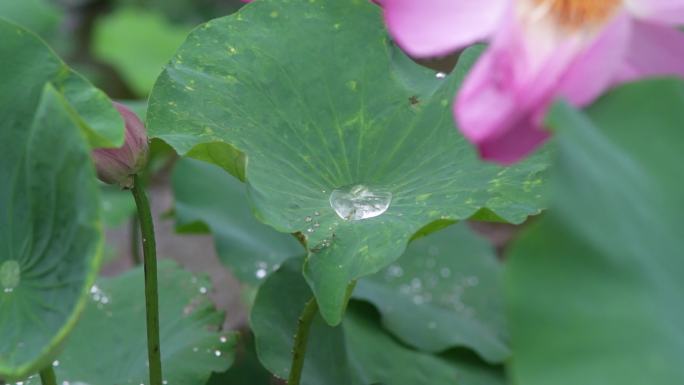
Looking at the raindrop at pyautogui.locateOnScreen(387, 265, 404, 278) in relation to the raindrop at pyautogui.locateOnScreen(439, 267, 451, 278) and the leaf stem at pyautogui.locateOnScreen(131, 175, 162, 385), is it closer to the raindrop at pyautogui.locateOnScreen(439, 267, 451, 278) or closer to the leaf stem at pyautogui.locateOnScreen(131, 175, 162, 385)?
the raindrop at pyautogui.locateOnScreen(439, 267, 451, 278)

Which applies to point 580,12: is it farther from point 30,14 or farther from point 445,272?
point 30,14

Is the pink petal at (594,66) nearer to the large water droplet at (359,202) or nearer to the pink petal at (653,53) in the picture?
the pink petal at (653,53)

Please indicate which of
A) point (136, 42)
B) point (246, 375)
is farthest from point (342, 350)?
point (136, 42)

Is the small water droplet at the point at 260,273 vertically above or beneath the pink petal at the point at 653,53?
beneath

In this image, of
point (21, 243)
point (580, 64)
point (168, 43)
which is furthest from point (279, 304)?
point (168, 43)

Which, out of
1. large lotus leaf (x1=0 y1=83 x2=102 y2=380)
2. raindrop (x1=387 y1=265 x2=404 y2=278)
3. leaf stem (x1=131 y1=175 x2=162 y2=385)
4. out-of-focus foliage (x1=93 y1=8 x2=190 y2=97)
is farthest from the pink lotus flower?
out-of-focus foliage (x1=93 y1=8 x2=190 y2=97)

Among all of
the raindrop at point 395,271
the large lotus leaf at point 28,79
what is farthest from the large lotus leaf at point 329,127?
the raindrop at point 395,271

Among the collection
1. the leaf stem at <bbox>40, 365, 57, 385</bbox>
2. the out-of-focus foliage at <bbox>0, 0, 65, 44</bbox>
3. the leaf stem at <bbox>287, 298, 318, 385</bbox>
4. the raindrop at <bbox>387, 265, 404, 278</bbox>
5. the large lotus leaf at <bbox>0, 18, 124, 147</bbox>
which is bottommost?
the raindrop at <bbox>387, 265, 404, 278</bbox>
